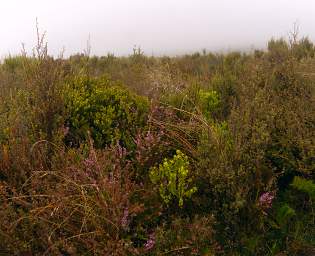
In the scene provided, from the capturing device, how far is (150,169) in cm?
408

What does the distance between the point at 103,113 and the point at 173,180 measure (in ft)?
5.46

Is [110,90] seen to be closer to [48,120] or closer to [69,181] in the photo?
[48,120]

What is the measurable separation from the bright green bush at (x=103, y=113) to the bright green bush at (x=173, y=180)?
963 mm

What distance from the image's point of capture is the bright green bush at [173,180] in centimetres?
377

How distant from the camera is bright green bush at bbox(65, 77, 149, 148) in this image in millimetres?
4941

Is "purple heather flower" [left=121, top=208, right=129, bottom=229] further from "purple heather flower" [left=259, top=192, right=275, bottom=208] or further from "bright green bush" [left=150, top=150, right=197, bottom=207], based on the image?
"purple heather flower" [left=259, top=192, right=275, bottom=208]

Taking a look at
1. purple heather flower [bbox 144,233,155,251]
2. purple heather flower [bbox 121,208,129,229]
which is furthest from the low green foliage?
purple heather flower [bbox 121,208,129,229]

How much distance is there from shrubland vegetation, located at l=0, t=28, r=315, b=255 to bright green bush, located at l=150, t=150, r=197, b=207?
12 mm

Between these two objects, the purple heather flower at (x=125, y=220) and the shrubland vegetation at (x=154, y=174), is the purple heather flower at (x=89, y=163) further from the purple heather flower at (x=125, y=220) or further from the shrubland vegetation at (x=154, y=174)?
the purple heather flower at (x=125, y=220)

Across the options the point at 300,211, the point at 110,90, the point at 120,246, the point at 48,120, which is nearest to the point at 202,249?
the point at 120,246

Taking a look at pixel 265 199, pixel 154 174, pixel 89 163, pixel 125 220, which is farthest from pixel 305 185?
pixel 89 163

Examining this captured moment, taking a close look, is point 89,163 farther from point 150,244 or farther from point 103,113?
point 103,113

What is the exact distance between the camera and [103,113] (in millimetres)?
5133

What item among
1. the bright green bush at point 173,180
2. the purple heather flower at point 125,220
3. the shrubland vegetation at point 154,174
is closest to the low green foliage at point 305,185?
the shrubland vegetation at point 154,174
